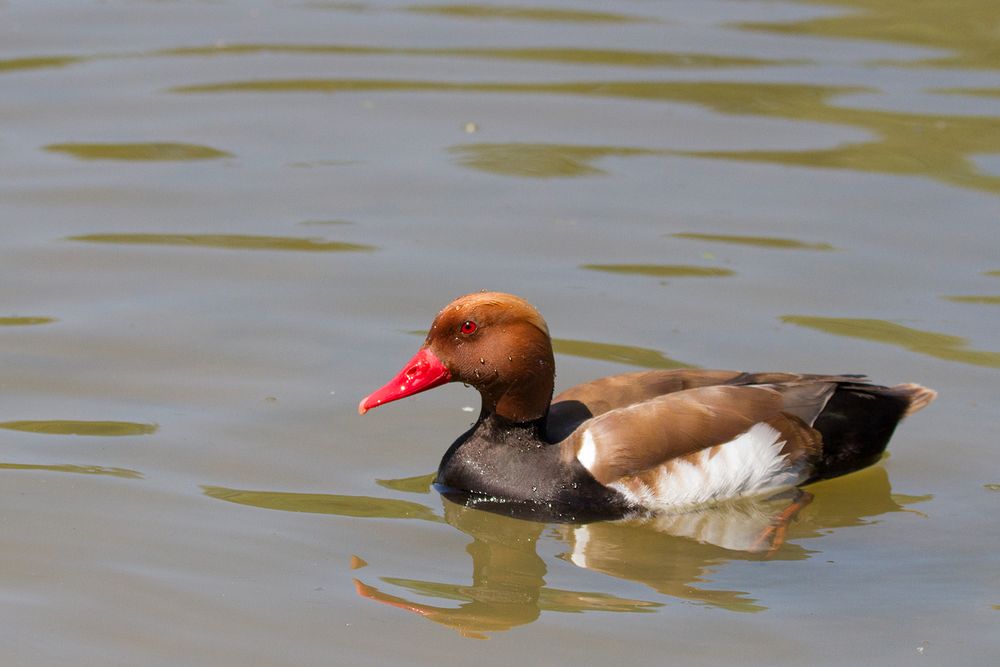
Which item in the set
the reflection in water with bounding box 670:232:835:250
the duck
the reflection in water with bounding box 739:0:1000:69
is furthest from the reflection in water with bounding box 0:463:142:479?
the reflection in water with bounding box 739:0:1000:69

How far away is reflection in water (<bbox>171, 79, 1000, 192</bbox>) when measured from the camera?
10875mm

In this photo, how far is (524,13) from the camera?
1401 cm

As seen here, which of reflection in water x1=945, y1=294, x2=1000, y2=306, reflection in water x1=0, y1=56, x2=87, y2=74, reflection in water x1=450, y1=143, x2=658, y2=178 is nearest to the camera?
reflection in water x1=945, y1=294, x2=1000, y2=306

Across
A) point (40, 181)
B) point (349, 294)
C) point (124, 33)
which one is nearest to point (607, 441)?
point (349, 294)

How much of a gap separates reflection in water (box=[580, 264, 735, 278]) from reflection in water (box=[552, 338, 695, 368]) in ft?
3.23

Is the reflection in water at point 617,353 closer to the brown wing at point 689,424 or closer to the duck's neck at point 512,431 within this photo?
the brown wing at point 689,424

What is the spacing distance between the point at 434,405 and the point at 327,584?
6.24ft

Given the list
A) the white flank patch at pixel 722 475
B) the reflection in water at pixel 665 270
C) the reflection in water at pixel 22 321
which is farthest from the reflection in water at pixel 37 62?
the white flank patch at pixel 722 475

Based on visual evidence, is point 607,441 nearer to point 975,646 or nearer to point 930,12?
point 975,646

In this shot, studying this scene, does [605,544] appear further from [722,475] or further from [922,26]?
[922,26]

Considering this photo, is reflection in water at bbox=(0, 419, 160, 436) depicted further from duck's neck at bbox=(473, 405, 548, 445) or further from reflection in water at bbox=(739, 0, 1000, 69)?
reflection in water at bbox=(739, 0, 1000, 69)

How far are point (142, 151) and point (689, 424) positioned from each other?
17.6 feet

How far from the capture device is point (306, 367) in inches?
315

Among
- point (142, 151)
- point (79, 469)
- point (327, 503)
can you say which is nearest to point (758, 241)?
point (327, 503)
